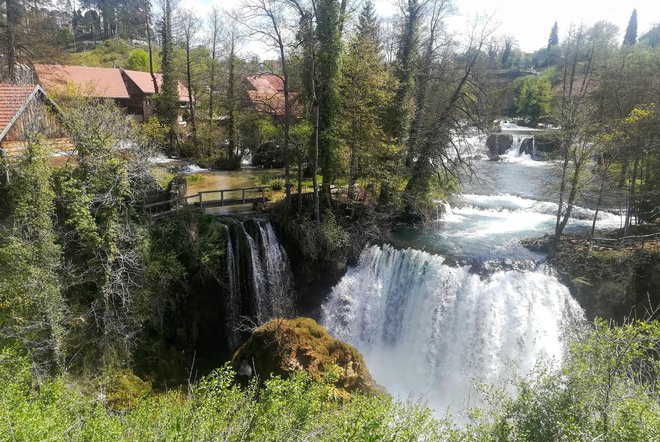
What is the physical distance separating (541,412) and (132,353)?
11827mm

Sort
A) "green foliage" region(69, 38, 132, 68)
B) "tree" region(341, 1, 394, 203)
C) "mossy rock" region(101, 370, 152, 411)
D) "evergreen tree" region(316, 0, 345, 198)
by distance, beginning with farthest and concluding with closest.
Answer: "green foliage" region(69, 38, 132, 68)
"tree" region(341, 1, 394, 203)
"evergreen tree" region(316, 0, 345, 198)
"mossy rock" region(101, 370, 152, 411)

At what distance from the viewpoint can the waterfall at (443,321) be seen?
45.2 feet

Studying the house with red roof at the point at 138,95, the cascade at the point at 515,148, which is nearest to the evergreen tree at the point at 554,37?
the cascade at the point at 515,148

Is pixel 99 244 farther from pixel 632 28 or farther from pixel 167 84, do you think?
pixel 632 28

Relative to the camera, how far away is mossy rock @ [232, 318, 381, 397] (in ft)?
38.0

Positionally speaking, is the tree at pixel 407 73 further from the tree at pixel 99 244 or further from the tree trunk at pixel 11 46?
the tree trunk at pixel 11 46

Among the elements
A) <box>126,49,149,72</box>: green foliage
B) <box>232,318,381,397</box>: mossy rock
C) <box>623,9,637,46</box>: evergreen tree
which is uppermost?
<box>623,9,637,46</box>: evergreen tree

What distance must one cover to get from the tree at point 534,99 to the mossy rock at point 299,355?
→ 4928cm

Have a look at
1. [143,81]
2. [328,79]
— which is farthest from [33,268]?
[143,81]

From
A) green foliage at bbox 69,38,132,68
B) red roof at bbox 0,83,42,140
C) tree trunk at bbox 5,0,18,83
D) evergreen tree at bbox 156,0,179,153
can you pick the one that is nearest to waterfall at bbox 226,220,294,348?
red roof at bbox 0,83,42,140

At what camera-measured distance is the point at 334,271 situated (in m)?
17.5

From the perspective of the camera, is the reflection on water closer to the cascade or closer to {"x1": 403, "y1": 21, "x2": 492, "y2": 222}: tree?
{"x1": 403, "y1": 21, "x2": 492, "y2": 222}: tree

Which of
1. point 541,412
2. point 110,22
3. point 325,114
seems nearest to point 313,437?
point 541,412

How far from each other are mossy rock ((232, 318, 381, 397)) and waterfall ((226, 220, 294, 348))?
2.87 meters
